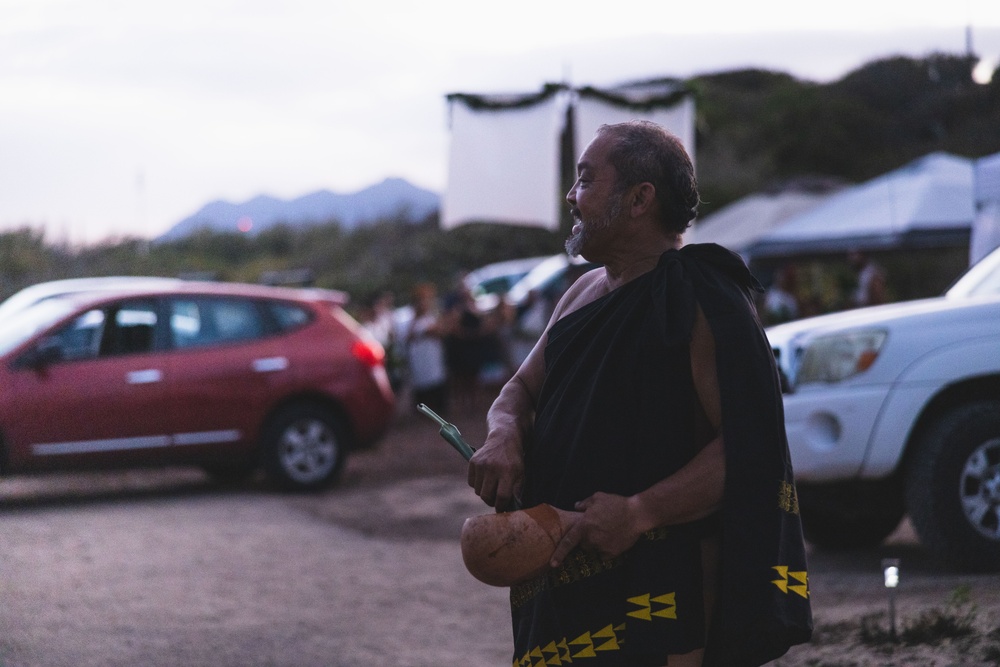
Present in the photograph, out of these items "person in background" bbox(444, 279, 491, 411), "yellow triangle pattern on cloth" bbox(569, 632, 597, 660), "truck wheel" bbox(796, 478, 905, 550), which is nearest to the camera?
"yellow triangle pattern on cloth" bbox(569, 632, 597, 660)

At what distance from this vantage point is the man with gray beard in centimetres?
262

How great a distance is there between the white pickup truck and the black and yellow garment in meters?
3.92

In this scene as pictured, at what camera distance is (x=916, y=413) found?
21.3 feet

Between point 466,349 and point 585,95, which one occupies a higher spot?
point 585,95

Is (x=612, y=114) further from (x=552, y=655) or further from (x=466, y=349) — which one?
(x=552, y=655)

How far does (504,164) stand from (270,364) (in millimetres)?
5072

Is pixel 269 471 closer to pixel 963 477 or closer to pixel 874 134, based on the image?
pixel 963 477


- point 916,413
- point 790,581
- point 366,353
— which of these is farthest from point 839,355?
point 366,353

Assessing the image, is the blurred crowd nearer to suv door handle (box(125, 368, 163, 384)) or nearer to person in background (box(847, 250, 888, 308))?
person in background (box(847, 250, 888, 308))

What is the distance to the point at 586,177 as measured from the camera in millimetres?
2891

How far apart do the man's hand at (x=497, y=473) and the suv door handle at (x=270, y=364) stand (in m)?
8.44

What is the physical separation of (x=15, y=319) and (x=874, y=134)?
43.7 meters

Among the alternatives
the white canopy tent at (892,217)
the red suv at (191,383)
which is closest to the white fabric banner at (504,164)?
the red suv at (191,383)

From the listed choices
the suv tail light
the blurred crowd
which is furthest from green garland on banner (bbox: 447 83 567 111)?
the suv tail light
